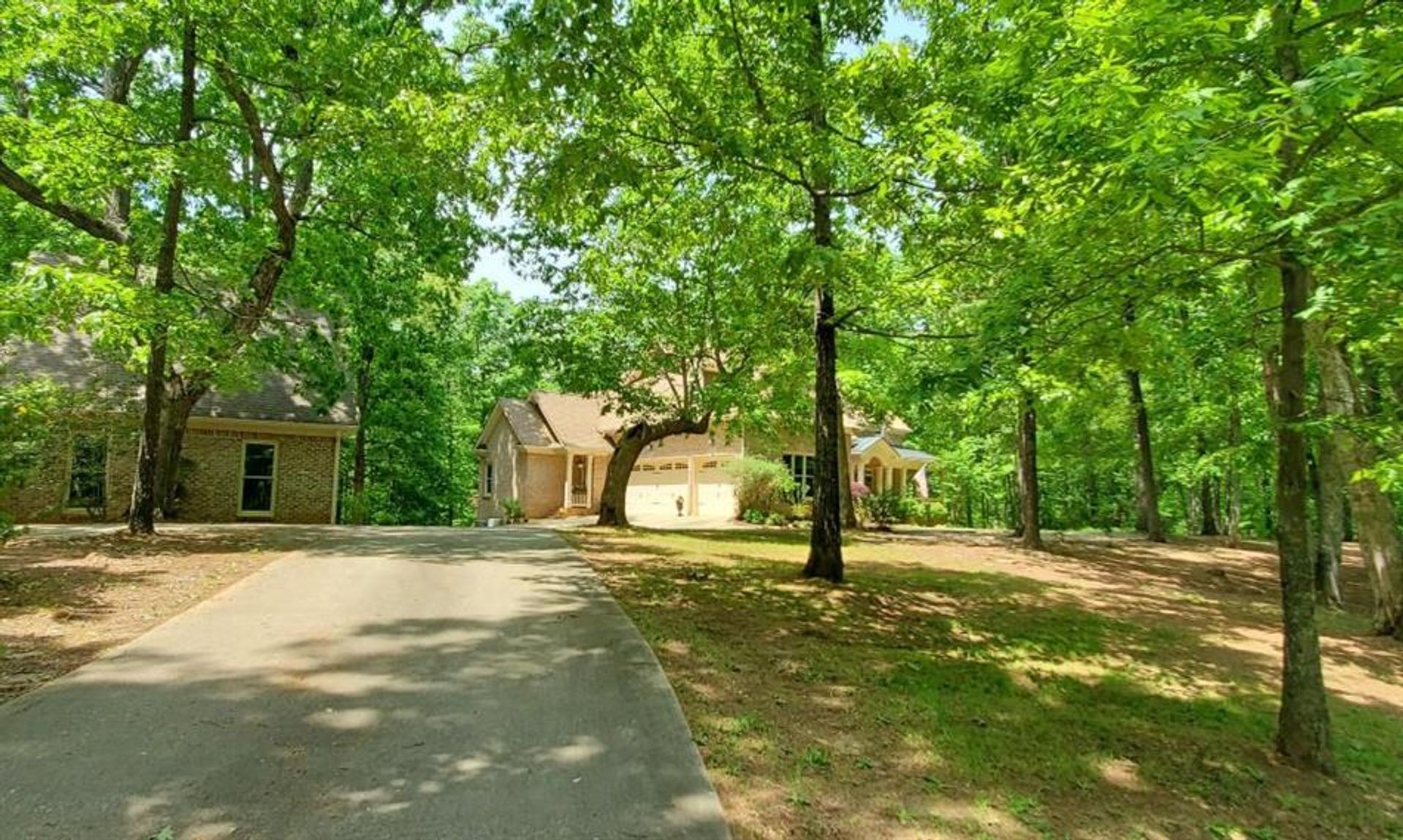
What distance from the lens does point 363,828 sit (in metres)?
3.30

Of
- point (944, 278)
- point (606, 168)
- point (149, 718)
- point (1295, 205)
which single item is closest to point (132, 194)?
point (606, 168)

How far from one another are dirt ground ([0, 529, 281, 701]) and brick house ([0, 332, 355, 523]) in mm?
5445

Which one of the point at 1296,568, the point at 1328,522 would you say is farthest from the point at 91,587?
the point at 1328,522

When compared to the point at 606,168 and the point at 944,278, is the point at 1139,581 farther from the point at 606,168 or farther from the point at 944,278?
the point at 606,168

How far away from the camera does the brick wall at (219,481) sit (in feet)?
54.4

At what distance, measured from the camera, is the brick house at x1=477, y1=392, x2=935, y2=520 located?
2666 centimetres

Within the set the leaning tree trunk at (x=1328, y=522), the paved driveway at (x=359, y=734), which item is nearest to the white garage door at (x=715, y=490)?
the leaning tree trunk at (x=1328, y=522)

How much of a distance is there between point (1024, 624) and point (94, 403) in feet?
46.4

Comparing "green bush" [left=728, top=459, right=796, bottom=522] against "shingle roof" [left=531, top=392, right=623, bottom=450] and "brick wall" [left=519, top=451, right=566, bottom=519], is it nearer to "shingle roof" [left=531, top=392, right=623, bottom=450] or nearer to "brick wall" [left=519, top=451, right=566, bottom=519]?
"shingle roof" [left=531, top=392, right=623, bottom=450]

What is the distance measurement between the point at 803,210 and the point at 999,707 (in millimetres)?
8230

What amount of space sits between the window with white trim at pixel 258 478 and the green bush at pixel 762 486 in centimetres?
1330

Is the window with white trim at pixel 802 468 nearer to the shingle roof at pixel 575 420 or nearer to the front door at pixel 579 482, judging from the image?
the shingle roof at pixel 575 420

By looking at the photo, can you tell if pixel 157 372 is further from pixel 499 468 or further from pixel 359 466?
pixel 499 468

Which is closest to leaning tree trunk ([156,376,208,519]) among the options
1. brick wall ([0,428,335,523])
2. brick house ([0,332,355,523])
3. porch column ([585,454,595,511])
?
brick house ([0,332,355,523])
